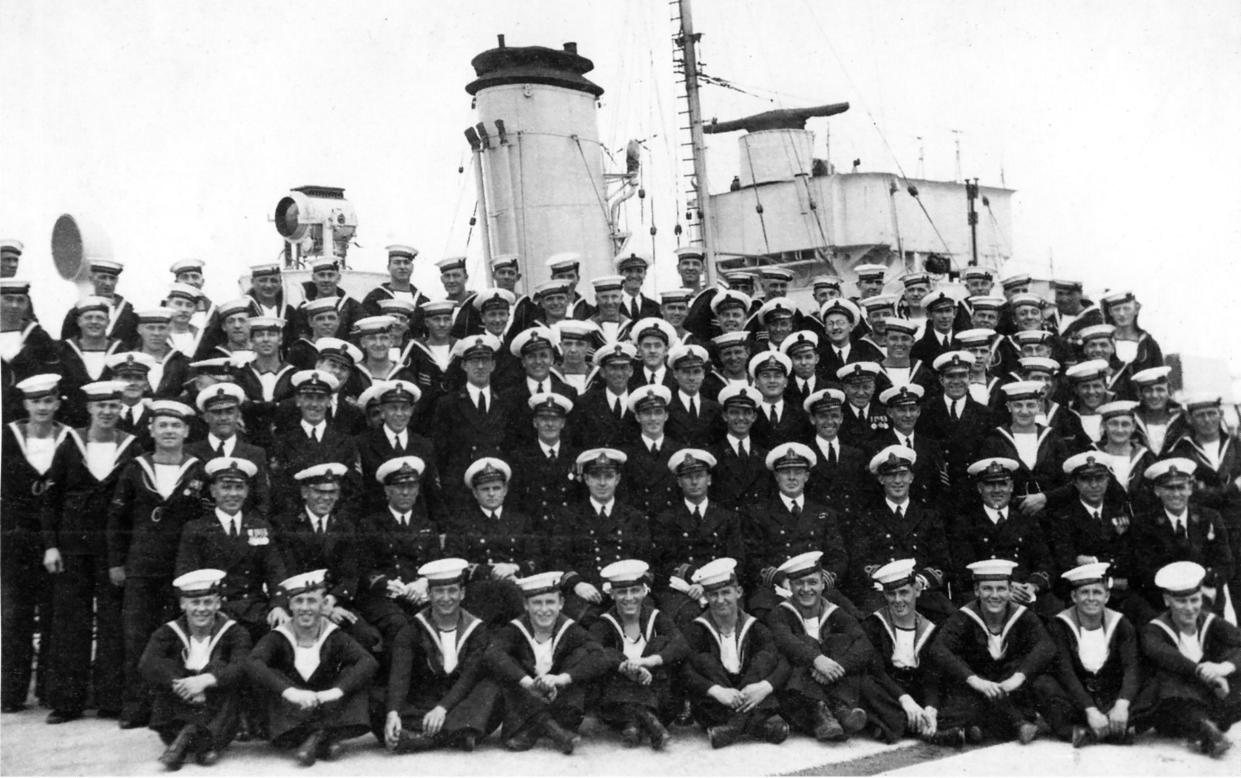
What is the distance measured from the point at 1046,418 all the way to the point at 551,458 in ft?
10.1

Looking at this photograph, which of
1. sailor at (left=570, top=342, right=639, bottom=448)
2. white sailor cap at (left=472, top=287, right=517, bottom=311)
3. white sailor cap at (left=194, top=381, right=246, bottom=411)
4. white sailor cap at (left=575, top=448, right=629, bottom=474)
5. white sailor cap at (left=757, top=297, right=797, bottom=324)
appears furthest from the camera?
white sailor cap at (left=757, top=297, right=797, bottom=324)

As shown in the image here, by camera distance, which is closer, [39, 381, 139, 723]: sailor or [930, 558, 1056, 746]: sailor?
[930, 558, 1056, 746]: sailor

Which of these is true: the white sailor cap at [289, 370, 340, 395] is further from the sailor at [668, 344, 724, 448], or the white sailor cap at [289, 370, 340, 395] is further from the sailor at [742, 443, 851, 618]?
the sailor at [742, 443, 851, 618]

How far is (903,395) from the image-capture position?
6.42 metres

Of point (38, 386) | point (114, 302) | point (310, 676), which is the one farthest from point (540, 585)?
point (114, 302)

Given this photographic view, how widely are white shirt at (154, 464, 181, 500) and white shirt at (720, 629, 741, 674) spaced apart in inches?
110

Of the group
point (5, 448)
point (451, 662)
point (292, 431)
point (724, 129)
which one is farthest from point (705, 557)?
point (724, 129)

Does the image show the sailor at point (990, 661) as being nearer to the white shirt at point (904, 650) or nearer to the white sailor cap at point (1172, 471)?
the white shirt at point (904, 650)

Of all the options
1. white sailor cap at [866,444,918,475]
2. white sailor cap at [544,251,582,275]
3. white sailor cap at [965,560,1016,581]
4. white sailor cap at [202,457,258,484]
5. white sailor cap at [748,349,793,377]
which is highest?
white sailor cap at [544,251,582,275]

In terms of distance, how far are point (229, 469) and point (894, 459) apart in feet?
11.1

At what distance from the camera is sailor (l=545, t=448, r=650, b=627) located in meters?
5.72

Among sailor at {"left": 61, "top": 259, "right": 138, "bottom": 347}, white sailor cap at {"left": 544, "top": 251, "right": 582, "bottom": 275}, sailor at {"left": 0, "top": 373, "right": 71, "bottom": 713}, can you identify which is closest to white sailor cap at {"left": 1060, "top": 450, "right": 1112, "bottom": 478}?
white sailor cap at {"left": 544, "top": 251, "right": 582, "bottom": 275}

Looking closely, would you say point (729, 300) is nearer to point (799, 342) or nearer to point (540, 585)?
point (799, 342)

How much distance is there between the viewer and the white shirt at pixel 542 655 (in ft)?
17.1
